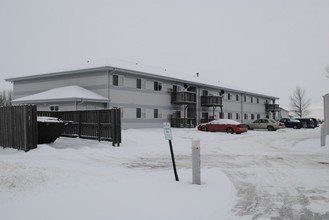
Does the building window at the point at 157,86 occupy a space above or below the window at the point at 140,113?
above

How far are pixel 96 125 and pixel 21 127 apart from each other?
4586mm

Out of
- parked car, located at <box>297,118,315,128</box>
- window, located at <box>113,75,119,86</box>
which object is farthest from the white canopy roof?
parked car, located at <box>297,118,315,128</box>

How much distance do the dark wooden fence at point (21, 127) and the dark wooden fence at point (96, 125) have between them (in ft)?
13.2

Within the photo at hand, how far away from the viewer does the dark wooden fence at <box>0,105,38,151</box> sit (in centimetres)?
1296

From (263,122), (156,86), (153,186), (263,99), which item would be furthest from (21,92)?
(263,99)

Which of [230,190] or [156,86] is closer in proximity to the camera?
[230,190]

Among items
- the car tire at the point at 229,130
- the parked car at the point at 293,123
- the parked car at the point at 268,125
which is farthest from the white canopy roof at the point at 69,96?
the parked car at the point at 293,123

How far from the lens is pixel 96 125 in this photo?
17.2 m

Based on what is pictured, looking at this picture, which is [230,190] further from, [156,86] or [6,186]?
[156,86]

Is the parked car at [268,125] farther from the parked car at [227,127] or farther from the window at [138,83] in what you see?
the window at [138,83]

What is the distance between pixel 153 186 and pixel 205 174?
2280 mm

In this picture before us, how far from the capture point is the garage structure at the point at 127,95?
28.7 metres

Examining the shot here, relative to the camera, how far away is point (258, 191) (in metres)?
7.53

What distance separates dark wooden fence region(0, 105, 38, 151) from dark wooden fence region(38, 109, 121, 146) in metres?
4.02
